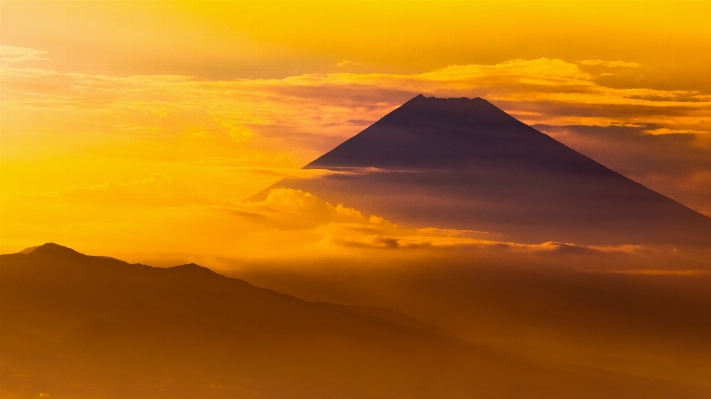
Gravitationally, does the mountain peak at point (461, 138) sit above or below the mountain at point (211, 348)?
above

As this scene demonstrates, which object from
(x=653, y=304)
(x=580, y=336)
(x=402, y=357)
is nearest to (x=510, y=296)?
(x=580, y=336)

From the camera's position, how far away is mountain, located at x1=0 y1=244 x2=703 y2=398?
1946 inches

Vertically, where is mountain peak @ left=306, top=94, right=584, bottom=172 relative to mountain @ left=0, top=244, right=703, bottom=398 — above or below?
above

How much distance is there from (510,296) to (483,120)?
22.2m

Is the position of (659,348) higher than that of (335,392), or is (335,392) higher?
(659,348)

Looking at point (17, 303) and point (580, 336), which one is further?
point (17, 303)

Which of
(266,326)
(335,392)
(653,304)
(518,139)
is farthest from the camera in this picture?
(518,139)

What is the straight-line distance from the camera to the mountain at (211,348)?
49.4 meters

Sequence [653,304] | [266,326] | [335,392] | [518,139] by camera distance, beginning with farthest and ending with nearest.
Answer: [518,139] → [266,326] → [335,392] → [653,304]

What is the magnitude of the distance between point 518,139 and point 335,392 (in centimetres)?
2253

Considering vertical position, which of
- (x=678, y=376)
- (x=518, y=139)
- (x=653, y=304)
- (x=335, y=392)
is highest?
(x=518, y=139)

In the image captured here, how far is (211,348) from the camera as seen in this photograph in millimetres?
53812

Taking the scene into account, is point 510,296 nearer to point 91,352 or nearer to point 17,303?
point 91,352

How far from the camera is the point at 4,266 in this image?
52250mm
